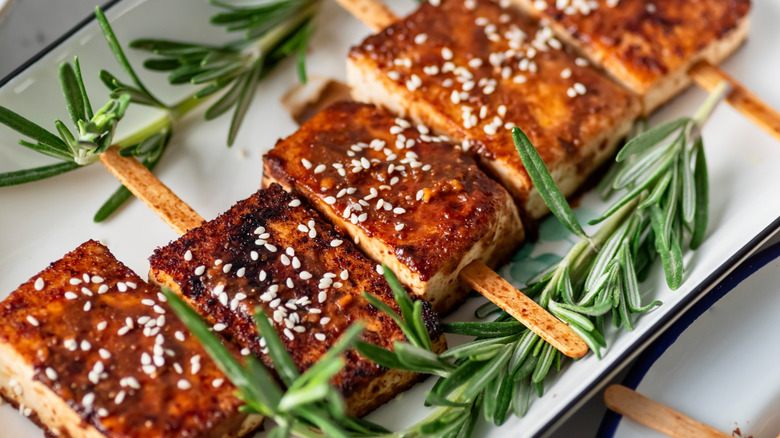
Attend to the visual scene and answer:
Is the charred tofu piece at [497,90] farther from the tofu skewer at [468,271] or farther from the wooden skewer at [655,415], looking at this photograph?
the wooden skewer at [655,415]

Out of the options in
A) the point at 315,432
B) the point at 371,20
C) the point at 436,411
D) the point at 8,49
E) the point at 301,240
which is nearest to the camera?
the point at 315,432

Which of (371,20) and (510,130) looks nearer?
(510,130)

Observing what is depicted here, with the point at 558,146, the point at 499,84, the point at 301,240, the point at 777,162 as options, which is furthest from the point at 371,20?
the point at 777,162

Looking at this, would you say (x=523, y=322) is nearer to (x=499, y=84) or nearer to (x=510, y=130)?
(x=510, y=130)

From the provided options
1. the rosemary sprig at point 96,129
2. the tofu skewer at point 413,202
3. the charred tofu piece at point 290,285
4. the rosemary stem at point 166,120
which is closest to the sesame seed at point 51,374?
the charred tofu piece at point 290,285

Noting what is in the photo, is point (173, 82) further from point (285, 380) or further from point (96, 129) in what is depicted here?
point (285, 380)

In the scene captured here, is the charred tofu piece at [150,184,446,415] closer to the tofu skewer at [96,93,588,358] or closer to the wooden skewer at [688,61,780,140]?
the tofu skewer at [96,93,588,358]
